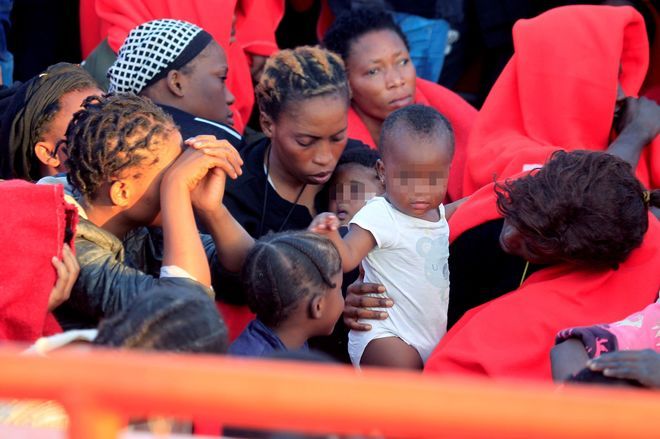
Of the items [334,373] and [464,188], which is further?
[464,188]

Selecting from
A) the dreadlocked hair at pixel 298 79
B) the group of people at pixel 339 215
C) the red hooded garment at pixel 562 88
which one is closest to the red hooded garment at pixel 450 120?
the group of people at pixel 339 215

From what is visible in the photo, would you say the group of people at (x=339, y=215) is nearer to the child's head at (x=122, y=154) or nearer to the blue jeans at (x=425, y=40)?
the child's head at (x=122, y=154)

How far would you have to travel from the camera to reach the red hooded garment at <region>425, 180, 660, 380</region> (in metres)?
2.88

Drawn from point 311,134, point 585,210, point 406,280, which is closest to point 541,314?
point 585,210

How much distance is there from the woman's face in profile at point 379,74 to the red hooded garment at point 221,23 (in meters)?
0.56

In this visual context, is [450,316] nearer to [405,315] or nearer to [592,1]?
[405,315]

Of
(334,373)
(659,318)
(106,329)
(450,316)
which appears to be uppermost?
(334,373)

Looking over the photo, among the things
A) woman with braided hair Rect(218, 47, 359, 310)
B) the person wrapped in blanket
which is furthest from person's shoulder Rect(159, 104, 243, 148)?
the person wrapped in blanket

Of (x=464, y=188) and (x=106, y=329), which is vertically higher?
(x=106, y=329)

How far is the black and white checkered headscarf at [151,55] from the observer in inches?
155

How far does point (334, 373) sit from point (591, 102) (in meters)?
3.13

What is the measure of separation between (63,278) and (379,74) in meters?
2.40

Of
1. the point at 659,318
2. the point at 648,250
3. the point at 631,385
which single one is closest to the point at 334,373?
the point at 631,385

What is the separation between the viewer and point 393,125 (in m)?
3.43
